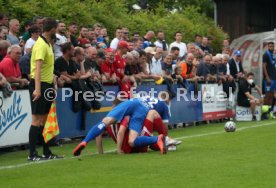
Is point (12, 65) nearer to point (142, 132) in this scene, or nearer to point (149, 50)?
point (142, 132)

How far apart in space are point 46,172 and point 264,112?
15364 millimetres

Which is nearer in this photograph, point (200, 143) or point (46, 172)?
point (46, 172)

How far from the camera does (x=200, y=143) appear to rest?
1530 cm

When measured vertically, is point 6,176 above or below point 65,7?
below

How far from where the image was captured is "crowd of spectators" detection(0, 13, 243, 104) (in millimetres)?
15516

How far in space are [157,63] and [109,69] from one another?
11.9ft

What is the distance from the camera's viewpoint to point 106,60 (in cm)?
1795

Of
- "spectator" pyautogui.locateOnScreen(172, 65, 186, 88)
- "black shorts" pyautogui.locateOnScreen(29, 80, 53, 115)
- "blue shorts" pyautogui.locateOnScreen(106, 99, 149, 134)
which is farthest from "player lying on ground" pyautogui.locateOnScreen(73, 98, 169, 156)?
"spectator" pyautogui.locateOnScreen(172, 65, 186, 88)

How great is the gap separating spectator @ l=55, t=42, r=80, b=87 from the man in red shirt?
120cm

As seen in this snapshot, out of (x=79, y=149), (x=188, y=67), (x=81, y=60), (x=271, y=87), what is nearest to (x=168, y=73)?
(x=188, y=67)

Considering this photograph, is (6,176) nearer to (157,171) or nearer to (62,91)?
(157,171)

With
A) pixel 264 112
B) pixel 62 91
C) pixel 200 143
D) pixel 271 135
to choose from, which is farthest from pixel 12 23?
pixel 264 112

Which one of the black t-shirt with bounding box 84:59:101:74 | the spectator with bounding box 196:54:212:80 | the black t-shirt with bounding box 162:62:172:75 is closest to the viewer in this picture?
the black t-shirt with bounding box 84:59:101:74

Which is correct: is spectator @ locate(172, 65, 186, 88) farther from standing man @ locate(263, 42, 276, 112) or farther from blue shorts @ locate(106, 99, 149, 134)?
blue shorts @ locate(106, 99, 149, 134)
